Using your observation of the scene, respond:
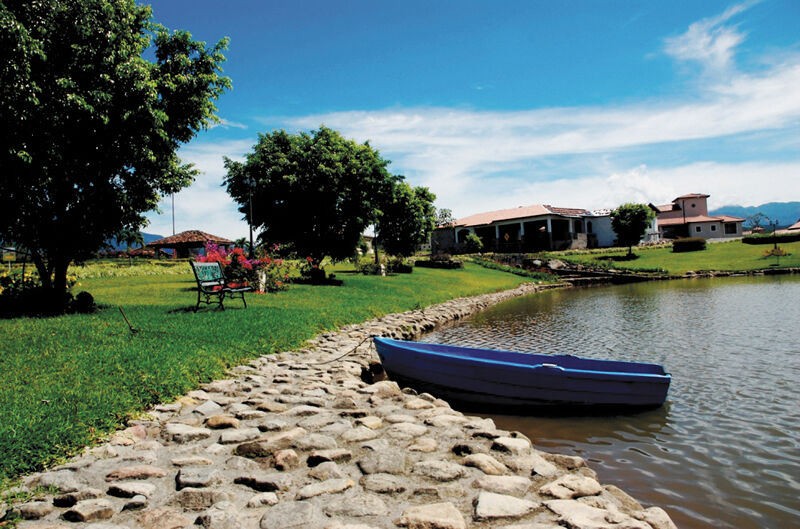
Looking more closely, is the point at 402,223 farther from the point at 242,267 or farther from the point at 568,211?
the point at 568,211

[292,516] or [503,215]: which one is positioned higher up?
[503,215]

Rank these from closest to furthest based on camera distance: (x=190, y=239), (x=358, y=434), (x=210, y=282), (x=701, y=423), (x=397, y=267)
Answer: (x=358, y=434), (x=701, y=423), (x=210, y=282), (x=397, y=267), (x=190, y=239)

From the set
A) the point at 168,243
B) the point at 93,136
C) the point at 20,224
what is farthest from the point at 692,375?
the point at 168,243

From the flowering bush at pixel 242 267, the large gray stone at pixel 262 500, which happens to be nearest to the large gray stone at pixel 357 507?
the large gray stone at pixel 262 500

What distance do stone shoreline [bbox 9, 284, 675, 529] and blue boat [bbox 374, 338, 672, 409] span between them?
1.52 meters

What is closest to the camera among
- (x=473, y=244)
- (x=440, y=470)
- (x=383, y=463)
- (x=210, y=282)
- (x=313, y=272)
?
(x=440, y=470)

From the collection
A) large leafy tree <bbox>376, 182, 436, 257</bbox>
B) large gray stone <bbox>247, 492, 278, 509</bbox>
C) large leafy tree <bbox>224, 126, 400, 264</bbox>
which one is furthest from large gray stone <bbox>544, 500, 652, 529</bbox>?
large leafy tree <bbox>376, 182, 436, 257</bbox>

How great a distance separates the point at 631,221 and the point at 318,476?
54789 mm

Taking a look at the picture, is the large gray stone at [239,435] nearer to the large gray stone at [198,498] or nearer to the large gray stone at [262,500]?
the large gray stone at [198,498]

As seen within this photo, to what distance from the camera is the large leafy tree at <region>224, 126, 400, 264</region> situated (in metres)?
22.2

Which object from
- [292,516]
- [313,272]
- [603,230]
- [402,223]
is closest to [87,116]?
[292,516]

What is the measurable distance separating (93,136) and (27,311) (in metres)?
4.65

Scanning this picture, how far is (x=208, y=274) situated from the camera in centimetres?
1328

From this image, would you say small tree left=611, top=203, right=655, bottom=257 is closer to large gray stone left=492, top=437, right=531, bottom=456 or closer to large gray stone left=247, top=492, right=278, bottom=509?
large gray stone left=492, top=437, right=531, bottom=456
